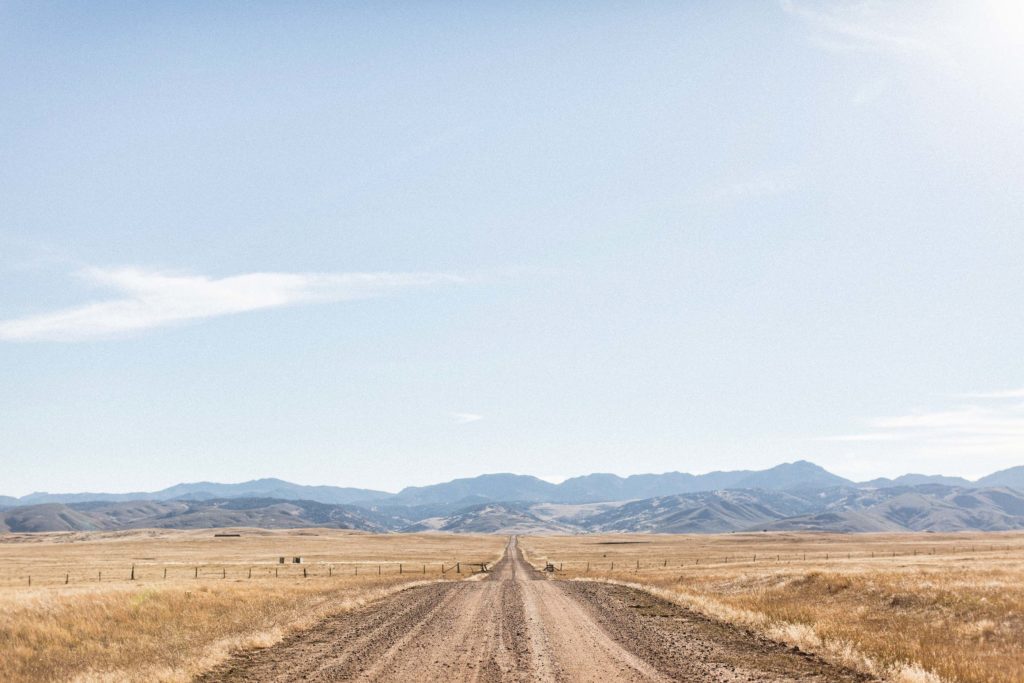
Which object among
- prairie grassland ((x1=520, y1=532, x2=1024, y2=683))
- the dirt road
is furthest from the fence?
prairie grassland ((x1=520, y1=532, x2=1024, y2=683))

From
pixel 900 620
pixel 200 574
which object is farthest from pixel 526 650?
pixel 200 574

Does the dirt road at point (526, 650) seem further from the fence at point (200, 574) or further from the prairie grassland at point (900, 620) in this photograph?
the fence at point (200, 574)

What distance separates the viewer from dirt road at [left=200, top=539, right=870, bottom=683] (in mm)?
16453

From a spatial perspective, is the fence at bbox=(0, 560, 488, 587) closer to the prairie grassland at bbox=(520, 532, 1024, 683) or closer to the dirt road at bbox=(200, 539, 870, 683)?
the dirt road at bbox=(200, 539, 870, 683)

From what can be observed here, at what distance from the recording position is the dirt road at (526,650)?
648 inches

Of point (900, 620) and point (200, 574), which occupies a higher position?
A: point (900, 620)

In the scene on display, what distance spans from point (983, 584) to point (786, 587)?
1030cm

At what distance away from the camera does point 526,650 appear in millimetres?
19578

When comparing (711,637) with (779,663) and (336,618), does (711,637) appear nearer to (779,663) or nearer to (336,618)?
(779,663)

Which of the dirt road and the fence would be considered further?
the fence

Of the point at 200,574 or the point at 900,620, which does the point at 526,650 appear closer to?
the point at 900,620

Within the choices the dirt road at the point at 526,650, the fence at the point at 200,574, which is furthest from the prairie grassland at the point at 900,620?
the fence at the point at 200,574

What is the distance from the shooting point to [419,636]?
74.1 feet

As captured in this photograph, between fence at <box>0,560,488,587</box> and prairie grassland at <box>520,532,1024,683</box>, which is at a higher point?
prairie grassland at <box>520,532,1024,683</box>
